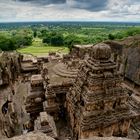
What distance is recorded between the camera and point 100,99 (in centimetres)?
1184

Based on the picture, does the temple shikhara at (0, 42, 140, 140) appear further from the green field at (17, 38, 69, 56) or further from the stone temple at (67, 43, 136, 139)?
the green field at (17, 38, 69, 56)

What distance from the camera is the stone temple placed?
1177 cm

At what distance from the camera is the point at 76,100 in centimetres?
1302

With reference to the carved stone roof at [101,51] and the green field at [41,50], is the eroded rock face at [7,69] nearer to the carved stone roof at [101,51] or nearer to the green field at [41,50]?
the carved stone roof at [101,51]

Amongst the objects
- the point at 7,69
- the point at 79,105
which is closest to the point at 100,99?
the point at 79,105

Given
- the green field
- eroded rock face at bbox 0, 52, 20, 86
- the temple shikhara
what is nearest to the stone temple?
the temple shikhara

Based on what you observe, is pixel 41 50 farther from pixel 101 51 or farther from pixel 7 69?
pixel 101 51

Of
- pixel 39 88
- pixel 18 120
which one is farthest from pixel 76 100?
pixel 18 120

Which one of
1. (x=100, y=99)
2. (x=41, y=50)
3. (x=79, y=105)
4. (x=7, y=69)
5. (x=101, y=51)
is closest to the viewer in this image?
(x=100, y=99)

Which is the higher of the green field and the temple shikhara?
the temple shikhara

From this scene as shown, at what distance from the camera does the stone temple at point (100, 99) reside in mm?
11773

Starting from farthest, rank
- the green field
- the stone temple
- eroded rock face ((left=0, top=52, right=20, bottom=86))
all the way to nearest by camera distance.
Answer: the green field → eroded rock face ((left=0, top=52, right=20, bottom=86)) → the stone temple

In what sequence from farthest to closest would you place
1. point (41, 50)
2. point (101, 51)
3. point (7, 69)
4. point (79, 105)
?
point (41, 50) < point (7, 69) < point (79, 105) < point (101, 51)

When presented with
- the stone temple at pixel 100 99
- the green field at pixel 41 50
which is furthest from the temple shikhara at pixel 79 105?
the green field at pixel 41 50
